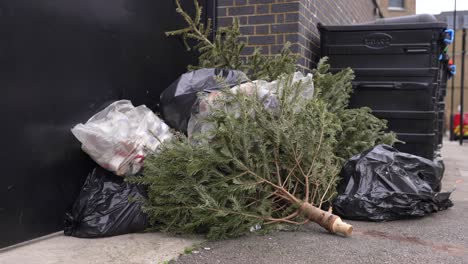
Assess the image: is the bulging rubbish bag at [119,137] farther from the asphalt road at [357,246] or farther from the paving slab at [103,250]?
the asphalt road at [357,246]

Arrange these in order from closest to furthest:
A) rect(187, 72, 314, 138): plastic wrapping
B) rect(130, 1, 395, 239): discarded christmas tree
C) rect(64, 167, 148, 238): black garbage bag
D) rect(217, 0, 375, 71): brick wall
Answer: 1. rect(130, 1, 395, 239): discarded christmas tree
2. rect(64, 167, 148, 238): black garbage bag
3. rect(187, 72, 314, 138): plastic wrapping
4. rect(217, 0, 375, 71): brick wall

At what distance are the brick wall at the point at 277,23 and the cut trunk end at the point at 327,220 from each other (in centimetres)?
206

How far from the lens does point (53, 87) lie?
10.8ft

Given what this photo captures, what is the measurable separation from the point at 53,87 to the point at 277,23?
8.69ft

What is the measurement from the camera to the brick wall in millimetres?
4965

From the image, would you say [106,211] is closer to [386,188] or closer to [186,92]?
[186,92]

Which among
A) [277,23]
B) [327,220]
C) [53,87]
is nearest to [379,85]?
[277,23]

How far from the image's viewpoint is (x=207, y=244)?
10.1ft

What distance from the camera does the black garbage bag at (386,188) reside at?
3.77 meters

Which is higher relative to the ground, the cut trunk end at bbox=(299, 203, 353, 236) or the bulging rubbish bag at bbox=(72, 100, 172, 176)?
the bulging rubbish bag at bbox=(72, 100, 172, 176)

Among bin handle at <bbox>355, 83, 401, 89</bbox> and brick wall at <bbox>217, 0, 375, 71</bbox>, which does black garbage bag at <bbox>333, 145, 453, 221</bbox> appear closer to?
bin handle at <bbox>355, 83, 401, 89</bbox>

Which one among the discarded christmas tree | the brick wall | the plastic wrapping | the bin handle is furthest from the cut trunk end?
the bin handle

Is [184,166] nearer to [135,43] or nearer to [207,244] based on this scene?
[207,244]

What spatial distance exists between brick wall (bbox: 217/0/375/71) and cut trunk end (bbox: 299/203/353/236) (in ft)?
6.76
